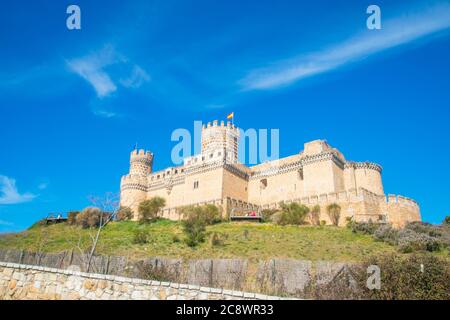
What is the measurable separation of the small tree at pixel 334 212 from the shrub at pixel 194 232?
1076cm

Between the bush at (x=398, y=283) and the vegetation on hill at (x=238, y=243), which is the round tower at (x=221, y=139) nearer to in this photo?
the vegetation on hill at (x=238, y=243)

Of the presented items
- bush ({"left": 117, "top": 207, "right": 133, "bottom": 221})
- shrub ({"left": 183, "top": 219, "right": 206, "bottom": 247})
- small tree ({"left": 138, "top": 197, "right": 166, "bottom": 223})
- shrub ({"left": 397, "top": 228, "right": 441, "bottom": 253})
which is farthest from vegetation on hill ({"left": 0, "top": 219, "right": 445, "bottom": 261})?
bush ({"left": 117, "top": 207, "right": 133, "bottom": 221})

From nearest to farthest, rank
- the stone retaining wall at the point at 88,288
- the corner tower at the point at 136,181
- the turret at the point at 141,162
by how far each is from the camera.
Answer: the stone retaining wall at the point at 88,288
the corner tower at the point at 136,181
the turret at the point at 141,162

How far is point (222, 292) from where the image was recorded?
415 inches

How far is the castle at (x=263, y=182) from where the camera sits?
34.5m

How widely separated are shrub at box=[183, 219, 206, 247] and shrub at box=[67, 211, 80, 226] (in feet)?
47.0

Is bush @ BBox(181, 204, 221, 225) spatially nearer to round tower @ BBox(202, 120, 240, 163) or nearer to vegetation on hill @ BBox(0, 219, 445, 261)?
vegetation on hill @ BBox(0, 219, 445, 261)

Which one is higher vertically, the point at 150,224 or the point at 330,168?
the point at 330,168

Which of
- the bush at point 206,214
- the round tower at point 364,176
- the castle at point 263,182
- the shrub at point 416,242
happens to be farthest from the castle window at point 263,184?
the shrub at point 416,242

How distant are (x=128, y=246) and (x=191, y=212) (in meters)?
11.1

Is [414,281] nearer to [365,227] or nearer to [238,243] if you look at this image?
[238,243]

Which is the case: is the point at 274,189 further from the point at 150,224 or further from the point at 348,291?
the point at 348,291
